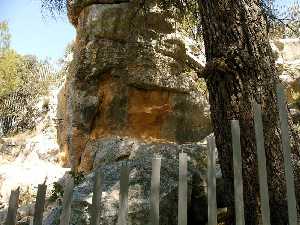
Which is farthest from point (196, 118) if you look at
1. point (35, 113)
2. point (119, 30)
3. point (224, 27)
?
point (35, 113)

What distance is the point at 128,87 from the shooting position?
40.8 ft

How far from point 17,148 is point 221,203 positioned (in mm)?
16765

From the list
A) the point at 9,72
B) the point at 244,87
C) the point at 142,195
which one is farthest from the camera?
the point at 9,72

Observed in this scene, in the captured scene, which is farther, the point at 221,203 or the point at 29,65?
the point at 29,65

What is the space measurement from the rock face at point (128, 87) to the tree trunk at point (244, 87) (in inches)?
333

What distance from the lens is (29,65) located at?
91.6 feet

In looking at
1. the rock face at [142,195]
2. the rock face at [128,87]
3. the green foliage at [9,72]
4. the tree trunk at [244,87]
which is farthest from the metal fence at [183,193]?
the green foliage at [9,72]

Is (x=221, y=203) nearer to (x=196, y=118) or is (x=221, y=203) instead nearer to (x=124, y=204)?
(x=124, y=204)

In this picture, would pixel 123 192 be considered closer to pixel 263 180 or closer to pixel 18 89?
pixel 263 180

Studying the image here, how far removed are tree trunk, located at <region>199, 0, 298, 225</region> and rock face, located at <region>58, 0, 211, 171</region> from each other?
8459 mm

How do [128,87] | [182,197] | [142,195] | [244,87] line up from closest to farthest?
[182,197] < [244,87] < [142,195] < [128,87]

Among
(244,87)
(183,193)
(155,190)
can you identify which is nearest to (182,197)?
(183,193)

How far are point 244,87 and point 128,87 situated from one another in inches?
363

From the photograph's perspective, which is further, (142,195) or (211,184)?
(142,195)
